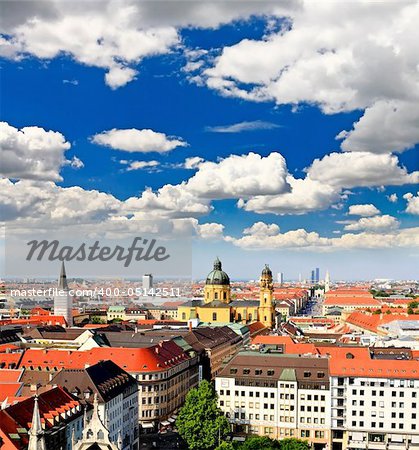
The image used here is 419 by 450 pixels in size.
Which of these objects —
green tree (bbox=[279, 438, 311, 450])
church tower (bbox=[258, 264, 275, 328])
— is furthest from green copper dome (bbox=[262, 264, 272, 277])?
green tree (bbox=[279, 438, 311, 450])

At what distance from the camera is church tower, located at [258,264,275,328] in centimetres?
19500

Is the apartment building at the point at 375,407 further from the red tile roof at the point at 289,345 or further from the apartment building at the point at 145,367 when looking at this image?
the apartment building at the point at 145,367

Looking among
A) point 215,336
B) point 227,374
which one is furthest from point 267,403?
point 215,336

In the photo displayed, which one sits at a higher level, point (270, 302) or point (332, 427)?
point (270, 302)

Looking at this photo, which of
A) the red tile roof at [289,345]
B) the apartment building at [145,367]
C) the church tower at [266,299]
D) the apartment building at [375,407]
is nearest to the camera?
the apartment building at [375,407]

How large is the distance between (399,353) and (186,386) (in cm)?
3867

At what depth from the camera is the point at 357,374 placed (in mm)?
96062

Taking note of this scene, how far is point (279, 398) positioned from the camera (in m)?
97.4

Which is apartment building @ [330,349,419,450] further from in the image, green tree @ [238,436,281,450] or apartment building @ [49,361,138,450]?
apartment building @ [49,361,138,450]

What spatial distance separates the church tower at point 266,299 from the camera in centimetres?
19500

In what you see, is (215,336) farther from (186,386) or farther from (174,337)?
(186,386)

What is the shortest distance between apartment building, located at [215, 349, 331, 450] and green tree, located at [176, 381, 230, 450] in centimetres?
955

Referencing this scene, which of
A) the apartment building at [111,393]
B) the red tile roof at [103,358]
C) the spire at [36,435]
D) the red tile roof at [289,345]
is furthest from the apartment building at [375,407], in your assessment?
the spire at [36,435]

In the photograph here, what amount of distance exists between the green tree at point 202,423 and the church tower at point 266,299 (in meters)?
107
